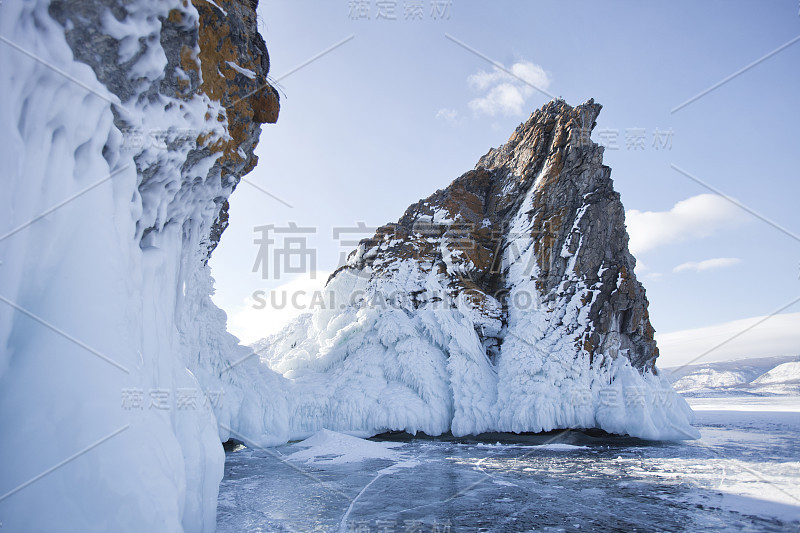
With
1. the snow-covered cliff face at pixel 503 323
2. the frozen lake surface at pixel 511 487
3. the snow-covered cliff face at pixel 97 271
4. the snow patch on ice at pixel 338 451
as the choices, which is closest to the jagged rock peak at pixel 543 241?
the snow-covered cliff face at pixel 503 323

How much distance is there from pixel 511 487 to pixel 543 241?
11947mm

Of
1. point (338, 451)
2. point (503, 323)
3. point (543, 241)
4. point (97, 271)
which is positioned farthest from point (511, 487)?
point (543, 241)

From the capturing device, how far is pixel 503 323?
61.2ft

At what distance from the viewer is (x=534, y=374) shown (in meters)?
16.5

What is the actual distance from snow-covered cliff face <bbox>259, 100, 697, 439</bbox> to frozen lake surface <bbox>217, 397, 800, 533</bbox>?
196cm

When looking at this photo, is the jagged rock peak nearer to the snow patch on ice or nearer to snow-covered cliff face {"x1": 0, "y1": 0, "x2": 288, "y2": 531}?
the snow patch on ice

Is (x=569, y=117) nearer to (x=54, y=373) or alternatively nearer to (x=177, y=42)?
(x=177, y=42)

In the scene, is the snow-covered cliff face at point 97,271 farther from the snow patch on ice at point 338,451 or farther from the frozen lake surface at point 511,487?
the snow patch on ice at point 338,451

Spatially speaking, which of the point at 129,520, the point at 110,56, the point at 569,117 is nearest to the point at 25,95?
the point at 110,56

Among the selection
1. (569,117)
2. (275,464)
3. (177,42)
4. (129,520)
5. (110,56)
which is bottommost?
(275,464)

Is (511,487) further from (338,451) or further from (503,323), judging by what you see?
(503,323)

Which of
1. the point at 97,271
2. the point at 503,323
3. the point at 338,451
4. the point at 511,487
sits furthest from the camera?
the point at 503,323

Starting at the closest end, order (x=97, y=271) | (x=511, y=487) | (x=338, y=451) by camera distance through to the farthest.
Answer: (x=97, y=271) → (x=511, y=487) → (x=338, y=451)

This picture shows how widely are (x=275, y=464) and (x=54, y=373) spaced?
30.3ft
